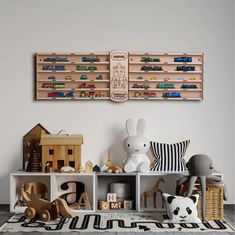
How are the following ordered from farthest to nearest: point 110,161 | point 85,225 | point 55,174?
point 110,161 < point 55,174 < point 85,225

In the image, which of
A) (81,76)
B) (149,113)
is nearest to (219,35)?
(149,113)

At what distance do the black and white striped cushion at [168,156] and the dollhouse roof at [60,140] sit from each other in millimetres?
647

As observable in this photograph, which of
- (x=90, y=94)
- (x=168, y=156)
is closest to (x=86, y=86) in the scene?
(x=90, y=94)

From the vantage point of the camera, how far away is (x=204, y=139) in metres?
4.35

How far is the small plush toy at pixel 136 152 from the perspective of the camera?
13.2 feet

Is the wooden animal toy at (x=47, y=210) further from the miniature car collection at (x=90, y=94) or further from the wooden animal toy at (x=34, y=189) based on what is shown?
the miniature car collection at (x=90, y=94)

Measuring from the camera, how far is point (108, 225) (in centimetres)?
351

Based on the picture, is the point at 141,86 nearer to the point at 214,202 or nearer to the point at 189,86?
the point at 189,86

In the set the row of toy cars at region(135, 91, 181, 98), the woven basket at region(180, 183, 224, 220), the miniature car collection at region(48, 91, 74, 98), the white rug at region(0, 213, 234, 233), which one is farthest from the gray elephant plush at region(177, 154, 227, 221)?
the miniature car collection at region(48, 91, 74, 98)

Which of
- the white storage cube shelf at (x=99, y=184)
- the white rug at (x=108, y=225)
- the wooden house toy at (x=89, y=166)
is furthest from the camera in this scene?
the wooden house toy at (x=89, y=166)

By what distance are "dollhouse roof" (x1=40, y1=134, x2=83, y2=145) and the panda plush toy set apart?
0.94m

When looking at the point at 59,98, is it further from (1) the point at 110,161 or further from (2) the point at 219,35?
(2) the point at 219,35

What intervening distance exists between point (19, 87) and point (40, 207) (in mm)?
1204

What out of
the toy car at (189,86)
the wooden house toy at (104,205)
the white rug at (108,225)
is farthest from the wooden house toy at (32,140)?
the toy car at (189,86)
